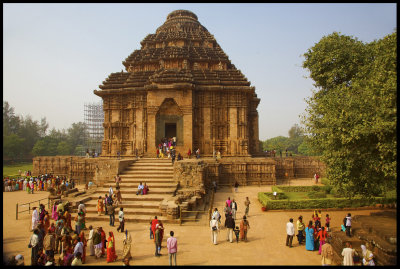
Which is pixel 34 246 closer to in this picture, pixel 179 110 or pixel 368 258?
pixel 368 258

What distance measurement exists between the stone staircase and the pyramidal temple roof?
334 inches

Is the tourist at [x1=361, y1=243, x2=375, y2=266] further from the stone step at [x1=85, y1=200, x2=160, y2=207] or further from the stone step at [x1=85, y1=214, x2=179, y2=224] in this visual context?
the stone step at [x1=85, y1=200, x2=160, y2=207]

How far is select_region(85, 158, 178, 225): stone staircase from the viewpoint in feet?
36.8

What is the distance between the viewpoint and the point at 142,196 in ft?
41.9

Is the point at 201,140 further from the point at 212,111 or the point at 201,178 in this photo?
the point at 201,178

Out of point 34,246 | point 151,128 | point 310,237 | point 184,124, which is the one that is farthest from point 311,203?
point 151,128

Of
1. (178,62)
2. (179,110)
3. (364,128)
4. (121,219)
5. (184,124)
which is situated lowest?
(121,219)

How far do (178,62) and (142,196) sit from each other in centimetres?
1671

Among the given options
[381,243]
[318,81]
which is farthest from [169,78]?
[381,243]

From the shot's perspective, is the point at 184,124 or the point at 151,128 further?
the point at 151,128

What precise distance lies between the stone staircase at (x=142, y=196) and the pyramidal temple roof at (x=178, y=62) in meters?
8.50

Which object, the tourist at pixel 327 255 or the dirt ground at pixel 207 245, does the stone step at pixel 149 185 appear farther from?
the tourist at pixel 327 255

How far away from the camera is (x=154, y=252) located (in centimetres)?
796

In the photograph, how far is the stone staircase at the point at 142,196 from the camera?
11.2m
